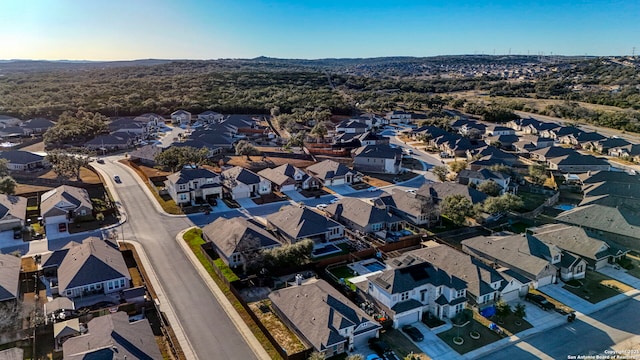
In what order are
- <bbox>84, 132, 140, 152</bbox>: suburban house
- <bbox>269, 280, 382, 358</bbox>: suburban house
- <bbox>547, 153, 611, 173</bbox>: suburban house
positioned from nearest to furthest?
<bbox>269, 280, 382, 358</bbox>: suburban house → <bbox>547, 153, 611, 173</bbox>: suburban house → <bbox>84, 132, 140, 152</bbox>: suburban house

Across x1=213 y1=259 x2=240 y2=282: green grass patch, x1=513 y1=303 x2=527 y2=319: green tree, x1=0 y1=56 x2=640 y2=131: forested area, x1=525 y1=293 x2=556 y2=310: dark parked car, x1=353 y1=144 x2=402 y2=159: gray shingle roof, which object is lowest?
x1=525 y1=293 x2=556 y2=310: dark parked car

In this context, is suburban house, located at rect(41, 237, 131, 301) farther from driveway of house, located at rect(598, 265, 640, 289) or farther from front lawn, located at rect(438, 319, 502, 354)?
driveway of house, located at rect(598, 265, 640, 289)

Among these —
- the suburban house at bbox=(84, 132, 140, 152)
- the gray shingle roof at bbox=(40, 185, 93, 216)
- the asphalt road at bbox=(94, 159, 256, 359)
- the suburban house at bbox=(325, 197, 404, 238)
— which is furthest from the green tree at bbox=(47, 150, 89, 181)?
the suburban house at bbox=(325, 197, 404, 238)

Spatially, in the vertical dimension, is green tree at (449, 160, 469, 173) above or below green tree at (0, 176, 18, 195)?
below

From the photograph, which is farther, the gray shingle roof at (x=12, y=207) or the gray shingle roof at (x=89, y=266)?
the gray shingle roof at (x=12, y=207)

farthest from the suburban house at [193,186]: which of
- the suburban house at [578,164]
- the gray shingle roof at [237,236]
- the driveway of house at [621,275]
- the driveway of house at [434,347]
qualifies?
the suburban house at [578,164]

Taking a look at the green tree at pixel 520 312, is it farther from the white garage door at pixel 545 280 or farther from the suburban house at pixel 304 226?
the suburban house at pixel 304 226
